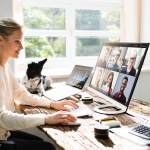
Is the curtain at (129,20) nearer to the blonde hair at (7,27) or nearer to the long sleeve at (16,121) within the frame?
the blonde hair at (7,27)

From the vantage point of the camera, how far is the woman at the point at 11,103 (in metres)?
1.07

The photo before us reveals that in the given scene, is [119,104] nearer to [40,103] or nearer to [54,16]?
[40,103]

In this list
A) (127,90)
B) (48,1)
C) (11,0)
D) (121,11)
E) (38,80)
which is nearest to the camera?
(127,90)

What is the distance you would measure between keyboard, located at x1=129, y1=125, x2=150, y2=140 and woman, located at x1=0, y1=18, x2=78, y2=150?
316 mm

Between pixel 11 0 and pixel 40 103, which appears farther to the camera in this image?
pixel 11 0

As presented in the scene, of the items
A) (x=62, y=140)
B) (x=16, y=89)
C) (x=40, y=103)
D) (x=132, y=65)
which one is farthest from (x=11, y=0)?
(x=62, y=140)

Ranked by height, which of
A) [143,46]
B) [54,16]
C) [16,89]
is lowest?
[16,89]

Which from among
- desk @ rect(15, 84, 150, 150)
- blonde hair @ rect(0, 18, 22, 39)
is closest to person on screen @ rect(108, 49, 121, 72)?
desk @ rect(15, 84, 150, 150)

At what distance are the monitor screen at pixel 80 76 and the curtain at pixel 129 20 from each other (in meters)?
1.56

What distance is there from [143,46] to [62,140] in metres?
0.65

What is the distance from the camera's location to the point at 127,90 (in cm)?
112

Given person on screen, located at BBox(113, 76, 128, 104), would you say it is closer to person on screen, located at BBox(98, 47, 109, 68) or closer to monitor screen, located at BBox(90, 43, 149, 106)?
monitor screen, located at BBox(90, 43, 149, 106)

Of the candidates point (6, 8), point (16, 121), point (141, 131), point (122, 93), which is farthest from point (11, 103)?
point (6, 8)

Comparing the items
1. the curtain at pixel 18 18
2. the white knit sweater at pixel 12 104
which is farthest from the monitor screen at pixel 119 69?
the curtain at pixel 18 18
